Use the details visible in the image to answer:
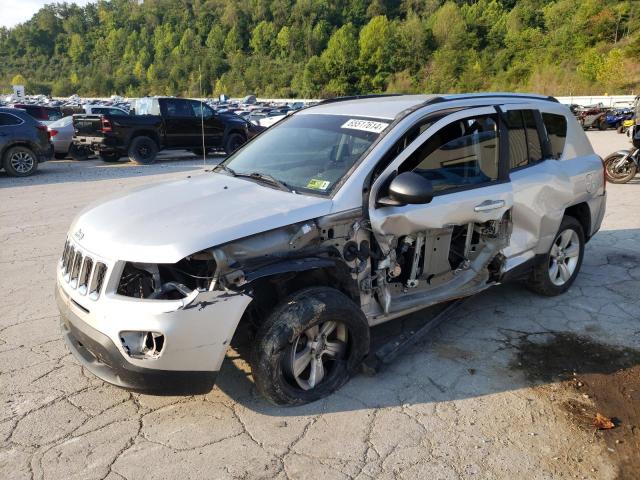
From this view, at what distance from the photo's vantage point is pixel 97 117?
14.0 meters

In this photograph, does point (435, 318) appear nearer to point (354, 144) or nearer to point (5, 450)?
point (354, 144)

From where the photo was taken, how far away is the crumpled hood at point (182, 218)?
8.66 feet

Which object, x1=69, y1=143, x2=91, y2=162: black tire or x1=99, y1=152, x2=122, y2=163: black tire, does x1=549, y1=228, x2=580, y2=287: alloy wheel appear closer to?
x1=99, y1=152, x2=122, y2=163: black tire

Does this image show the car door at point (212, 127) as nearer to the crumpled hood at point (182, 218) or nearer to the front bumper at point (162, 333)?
the crumpled hood at point (182, 218)

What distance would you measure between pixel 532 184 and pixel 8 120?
40.5 ft

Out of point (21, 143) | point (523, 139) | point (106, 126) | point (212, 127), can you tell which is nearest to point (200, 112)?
point (212, 127)

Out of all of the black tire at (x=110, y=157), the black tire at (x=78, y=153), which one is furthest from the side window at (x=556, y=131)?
the black tire at (x=78, y=153)

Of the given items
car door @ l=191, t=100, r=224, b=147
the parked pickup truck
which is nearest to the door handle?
the parked pickup truck

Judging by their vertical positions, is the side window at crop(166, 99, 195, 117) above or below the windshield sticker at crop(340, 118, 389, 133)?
below

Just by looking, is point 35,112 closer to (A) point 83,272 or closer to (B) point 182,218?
(A) point 83,272

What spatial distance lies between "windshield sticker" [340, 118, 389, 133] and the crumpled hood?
74 centimetres

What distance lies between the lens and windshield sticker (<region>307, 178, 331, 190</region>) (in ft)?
10.6

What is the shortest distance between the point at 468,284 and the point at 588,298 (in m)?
1.64

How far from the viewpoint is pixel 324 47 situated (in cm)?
12656
